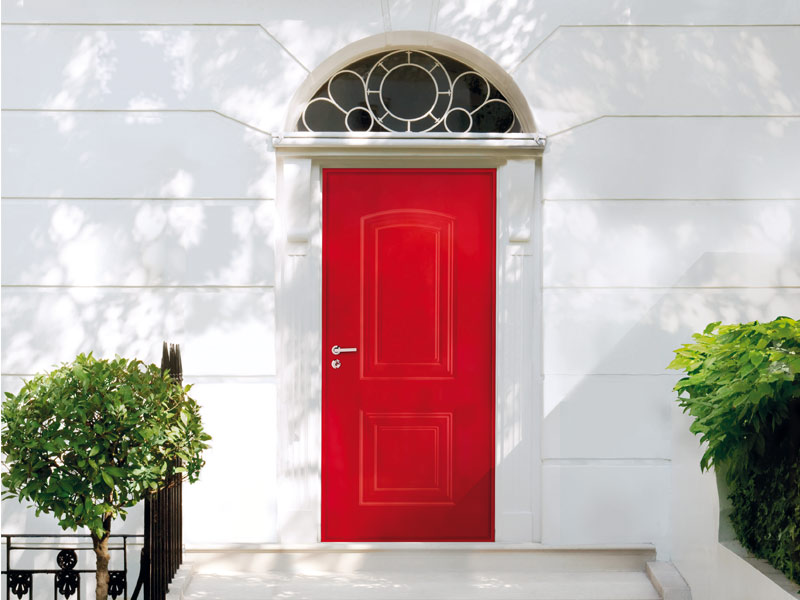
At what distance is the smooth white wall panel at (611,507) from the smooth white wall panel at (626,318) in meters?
0.58

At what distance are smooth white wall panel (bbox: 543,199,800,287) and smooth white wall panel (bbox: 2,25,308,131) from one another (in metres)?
1.69

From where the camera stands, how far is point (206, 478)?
409cm

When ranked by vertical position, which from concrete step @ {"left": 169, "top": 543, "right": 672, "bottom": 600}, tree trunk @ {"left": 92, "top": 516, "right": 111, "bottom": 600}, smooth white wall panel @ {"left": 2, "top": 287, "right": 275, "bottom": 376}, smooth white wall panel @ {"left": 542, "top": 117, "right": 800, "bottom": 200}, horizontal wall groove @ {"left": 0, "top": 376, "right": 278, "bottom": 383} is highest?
smooth white wall panel @ {"left": 542, "top": 117, "right": 800, "bottom": 200}

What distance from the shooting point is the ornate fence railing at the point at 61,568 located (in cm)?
358

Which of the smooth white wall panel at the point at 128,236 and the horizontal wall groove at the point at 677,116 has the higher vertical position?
the horizontal wall groove at the point at 677,116

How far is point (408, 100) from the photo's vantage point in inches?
167

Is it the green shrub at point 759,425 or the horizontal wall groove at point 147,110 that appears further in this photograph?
the horizontal wall groove at point 147,110

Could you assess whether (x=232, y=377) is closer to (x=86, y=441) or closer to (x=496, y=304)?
(x=86, y=441)

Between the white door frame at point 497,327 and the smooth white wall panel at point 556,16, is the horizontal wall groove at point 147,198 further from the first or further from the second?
the smooth white wall panel at point 556,16

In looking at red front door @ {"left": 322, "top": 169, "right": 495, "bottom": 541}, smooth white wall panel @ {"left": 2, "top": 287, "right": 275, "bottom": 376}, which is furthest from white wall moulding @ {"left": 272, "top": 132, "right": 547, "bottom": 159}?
smooth white wall panel @ {"left": 2, "top": 287, "right": 275, "bottom": 376}

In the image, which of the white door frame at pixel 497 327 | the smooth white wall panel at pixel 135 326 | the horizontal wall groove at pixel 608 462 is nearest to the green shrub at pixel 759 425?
the horizontal wall groove at pixel 608 462

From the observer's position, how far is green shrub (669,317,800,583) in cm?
273

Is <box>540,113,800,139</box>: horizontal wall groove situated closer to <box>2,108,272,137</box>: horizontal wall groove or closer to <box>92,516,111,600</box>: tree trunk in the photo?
<box>2,108,272,137</box>: horizontal wall groove

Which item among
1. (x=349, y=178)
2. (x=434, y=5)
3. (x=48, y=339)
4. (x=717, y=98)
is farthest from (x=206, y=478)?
(x=717, y=98)
